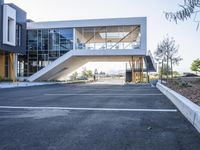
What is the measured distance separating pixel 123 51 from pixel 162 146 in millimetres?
29984

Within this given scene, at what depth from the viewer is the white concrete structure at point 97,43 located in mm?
34250

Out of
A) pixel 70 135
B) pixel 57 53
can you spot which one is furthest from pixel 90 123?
pixel 57 53


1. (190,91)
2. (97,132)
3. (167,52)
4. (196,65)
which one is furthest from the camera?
(196,65)

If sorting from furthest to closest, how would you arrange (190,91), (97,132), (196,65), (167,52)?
(196,65)
(167,52)
(190,91)
(97,132)

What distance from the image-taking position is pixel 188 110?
22.3 ft

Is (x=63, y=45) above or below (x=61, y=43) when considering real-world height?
below

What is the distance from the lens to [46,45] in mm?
37625

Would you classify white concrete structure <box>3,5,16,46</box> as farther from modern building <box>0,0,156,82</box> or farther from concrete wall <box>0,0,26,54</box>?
concrete wall <box>0,0,26,54</box>

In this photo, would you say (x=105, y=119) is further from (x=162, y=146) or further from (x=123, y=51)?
(x=123, y=51)

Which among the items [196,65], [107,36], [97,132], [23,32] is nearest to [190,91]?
[97,132]

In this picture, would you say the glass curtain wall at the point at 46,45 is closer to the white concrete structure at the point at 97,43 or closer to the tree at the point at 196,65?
the white concrete structure at the point at 97,43

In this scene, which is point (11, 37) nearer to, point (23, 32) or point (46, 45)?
point (23, 32)

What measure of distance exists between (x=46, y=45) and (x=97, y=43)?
293 inches

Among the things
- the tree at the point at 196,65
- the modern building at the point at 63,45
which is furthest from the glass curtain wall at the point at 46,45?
the tree at the point at 196,65
